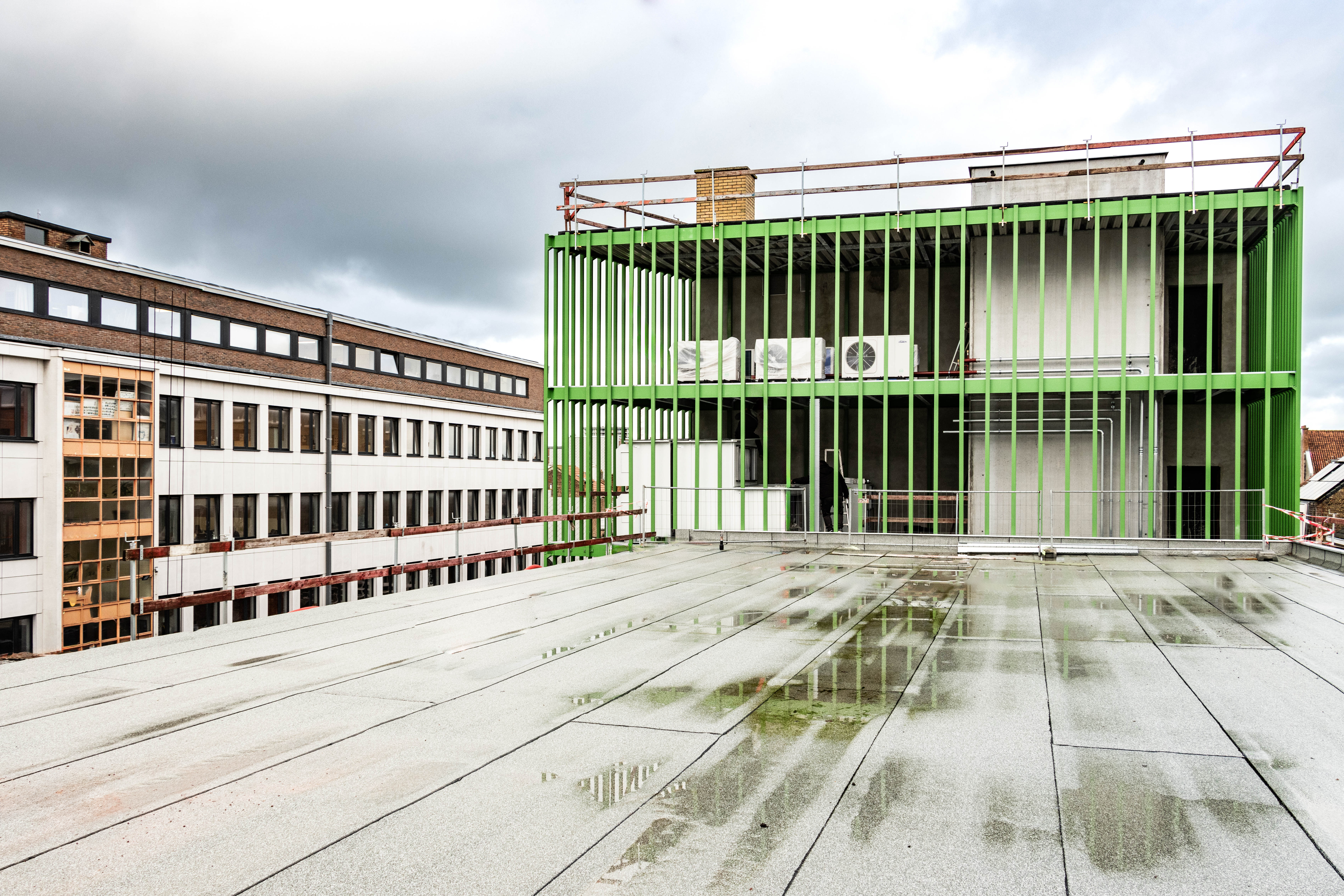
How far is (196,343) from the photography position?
119ft

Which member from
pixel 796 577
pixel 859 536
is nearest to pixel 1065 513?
pixel 859 536

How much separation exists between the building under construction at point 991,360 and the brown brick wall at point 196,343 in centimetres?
1788

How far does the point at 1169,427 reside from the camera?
26.0 metres

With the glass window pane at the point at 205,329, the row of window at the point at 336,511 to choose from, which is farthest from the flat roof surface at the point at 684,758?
the glass window pane at the point at 205,329

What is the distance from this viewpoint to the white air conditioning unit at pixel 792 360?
23.8m

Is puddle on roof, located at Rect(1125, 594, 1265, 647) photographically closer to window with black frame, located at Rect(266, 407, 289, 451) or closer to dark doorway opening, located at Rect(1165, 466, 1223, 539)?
dark doorway opening, located at Rect(1165, 466, 1223, 539)

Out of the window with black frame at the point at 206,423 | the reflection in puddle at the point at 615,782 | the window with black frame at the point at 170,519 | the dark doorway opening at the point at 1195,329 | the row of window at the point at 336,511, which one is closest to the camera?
the reflection in puddle at the point at 615,782

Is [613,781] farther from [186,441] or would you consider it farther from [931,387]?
[186,441]

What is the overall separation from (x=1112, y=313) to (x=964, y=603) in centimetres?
1424

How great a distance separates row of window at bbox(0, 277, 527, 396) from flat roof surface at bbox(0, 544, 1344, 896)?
26.4 meters

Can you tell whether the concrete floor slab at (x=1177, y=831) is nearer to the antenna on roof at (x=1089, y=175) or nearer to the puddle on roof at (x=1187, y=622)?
the puddle on roof at (x=1187, y=622)

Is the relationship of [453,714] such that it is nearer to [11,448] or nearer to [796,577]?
[796,577]

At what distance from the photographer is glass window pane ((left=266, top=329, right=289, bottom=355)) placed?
1566 inches

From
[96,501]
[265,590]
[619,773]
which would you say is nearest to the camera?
[619,773]
